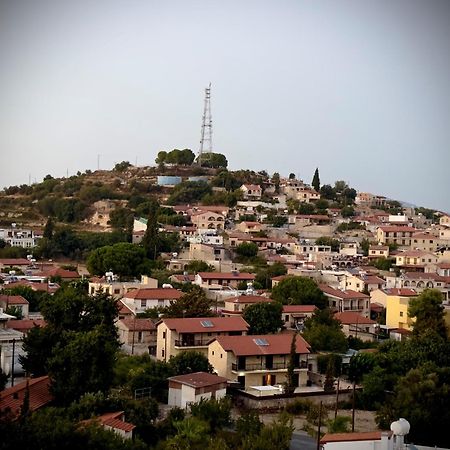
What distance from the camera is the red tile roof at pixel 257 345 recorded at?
1452 centimetres

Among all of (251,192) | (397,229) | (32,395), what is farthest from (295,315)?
(251,192)

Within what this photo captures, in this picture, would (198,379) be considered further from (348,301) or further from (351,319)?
(348,301)

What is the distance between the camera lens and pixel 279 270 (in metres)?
25.8

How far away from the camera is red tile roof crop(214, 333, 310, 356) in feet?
47.6

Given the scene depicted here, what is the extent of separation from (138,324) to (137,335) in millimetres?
345

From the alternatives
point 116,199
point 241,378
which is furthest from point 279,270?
point 116,199

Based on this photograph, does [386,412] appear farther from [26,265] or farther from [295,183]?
[295,183]

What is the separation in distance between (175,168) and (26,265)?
19.3 meters

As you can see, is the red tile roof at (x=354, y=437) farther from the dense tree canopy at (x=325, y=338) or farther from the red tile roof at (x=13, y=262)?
the red tile roof at (x=13, y=262)

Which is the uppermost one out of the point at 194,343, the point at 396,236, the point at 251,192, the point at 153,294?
the point at 251,192

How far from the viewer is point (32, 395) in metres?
11.4

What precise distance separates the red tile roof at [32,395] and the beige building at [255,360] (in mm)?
3659

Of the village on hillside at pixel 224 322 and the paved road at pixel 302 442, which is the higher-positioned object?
the village on hillside at pixel 224 322

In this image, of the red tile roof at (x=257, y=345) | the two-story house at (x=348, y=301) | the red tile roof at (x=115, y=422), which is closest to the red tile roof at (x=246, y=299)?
the two-story house at (x=348, y=301)
